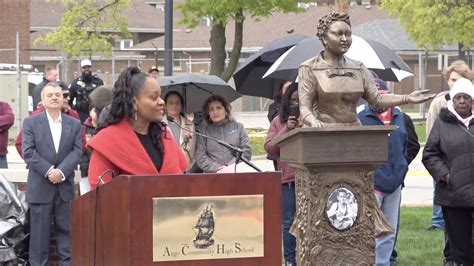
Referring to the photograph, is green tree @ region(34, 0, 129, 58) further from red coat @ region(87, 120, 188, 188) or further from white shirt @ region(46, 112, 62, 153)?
red coat @ region(87, 120, 188, 188)

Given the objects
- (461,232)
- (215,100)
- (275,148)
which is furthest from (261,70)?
(461,232)

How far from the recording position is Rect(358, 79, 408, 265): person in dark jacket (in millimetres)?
9664

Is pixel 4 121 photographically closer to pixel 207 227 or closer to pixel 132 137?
pixel 132 137

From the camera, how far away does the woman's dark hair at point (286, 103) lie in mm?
9798

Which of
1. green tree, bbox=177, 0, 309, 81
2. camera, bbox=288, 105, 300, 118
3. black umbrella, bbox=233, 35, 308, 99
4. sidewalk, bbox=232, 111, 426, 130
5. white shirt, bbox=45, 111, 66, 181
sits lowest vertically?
sidewalk, bbox=232, 111, 426, 130

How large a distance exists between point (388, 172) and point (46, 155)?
3.38 m

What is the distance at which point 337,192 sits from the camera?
727 cm

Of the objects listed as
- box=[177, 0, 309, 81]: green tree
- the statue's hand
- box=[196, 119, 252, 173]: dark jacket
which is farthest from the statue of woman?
box=[177, 0, 309, 81]: green tree

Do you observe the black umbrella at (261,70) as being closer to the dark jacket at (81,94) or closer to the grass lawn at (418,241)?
the grass lawn at (418,241)

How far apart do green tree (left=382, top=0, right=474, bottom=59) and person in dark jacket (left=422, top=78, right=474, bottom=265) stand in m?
27.0

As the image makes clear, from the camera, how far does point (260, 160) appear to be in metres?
24.7

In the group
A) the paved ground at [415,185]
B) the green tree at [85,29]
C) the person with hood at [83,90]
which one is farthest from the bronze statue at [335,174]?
the green tree at [85,29]

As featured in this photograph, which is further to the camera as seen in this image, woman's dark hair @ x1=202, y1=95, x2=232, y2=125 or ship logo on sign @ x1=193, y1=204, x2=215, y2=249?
woman's dark hair @ x1=202, y1=95, x2=232, y2=125

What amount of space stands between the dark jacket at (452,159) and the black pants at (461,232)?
14 cm
